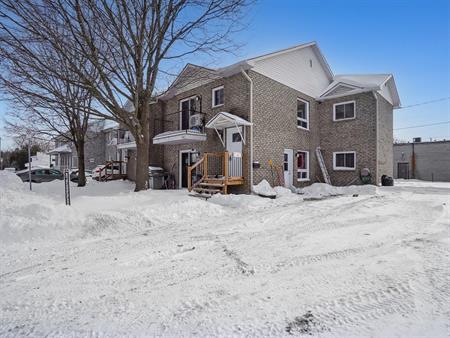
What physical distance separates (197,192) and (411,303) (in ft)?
28.2

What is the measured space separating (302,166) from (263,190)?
5.16 meters

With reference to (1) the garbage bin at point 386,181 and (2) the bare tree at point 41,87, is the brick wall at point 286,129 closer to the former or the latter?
(1) the garbage bin at point 386,181

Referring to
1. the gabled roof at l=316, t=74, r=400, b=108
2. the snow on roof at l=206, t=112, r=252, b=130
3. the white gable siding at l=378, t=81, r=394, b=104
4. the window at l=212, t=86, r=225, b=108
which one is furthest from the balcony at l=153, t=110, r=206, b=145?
the white gable siding at l=378, t=81, r=394, b=104

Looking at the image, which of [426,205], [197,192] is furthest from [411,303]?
[197,192]

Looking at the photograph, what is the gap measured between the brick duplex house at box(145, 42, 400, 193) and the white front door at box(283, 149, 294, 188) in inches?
2.1

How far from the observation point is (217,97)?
506 inches

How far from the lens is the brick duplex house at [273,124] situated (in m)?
11.2

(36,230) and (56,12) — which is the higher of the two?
(56,12)

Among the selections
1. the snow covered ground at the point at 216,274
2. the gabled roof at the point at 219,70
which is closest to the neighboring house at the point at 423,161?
the gabled roof at the point at 219,70

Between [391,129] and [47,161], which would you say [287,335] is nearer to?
[391,129]

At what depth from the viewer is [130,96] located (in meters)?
9.46

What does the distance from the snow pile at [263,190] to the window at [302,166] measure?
3.93 meters

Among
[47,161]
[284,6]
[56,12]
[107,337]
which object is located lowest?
[107,337]

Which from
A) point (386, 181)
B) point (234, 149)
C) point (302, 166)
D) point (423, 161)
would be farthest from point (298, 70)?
point (423, 161)
